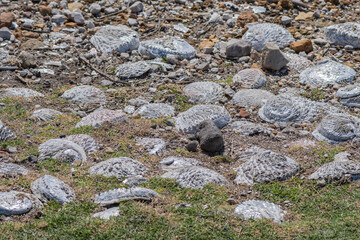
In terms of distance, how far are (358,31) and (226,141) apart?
428 cm

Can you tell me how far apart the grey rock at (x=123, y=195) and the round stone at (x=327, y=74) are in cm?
412

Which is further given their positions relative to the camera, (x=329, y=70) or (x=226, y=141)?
(x=329, y=70)

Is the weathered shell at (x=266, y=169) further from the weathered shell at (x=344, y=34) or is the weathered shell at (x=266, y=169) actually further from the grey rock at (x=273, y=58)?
the weathered shell at (x=344, y=34)

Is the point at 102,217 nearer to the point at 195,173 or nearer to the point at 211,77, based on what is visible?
the point at 195,173

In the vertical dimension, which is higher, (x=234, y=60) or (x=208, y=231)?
(x=208, y=231)

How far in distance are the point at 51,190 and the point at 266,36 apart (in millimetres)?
5592

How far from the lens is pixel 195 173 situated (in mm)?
5043

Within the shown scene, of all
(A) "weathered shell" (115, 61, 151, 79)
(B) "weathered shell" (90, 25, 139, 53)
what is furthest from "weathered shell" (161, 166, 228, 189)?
(B) "weathered shell" (90, 25, 139, 53)

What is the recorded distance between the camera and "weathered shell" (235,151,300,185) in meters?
5.16

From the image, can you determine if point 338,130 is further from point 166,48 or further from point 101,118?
point 166,48

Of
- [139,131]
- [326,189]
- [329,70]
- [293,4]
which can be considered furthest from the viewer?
[293,4]

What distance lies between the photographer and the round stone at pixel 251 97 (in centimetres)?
714

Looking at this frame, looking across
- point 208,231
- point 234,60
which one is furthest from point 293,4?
point 208,231

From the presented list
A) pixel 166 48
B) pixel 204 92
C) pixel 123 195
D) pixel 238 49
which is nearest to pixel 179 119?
pixel 204 92
